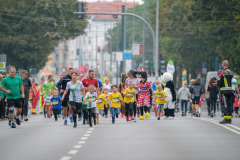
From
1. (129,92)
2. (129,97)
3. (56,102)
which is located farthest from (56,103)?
(129,92)

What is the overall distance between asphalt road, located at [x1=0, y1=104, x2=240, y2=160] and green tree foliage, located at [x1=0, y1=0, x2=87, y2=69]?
40546 mm

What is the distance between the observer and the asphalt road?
40.9 feet

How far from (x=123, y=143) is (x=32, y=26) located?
46.8 m

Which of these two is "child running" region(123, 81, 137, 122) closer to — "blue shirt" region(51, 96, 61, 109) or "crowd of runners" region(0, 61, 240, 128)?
"crowd of runners" region(0, 61, 240, 128)

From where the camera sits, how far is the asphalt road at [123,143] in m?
12.5

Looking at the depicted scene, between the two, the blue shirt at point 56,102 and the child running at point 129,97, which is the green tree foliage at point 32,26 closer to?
the blue shirt at point 56,102

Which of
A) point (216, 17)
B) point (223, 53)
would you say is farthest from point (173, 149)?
point (223, 53)

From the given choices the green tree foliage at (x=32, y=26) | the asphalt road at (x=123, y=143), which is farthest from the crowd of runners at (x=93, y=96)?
the green tree foliage at (x=32, y=26)

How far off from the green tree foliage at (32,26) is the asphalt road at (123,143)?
40.5 metres

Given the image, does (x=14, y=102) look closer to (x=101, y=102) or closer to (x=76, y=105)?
(x=76, y=105)

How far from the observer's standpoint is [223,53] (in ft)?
162

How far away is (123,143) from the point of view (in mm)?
14781

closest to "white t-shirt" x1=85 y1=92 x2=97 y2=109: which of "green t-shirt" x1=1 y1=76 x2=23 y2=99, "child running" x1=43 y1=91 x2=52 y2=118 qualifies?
"green t-shirt" x1=1 y1=76 x2=23 y2=99

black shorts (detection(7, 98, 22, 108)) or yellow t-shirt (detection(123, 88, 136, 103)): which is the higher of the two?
yellow t-shirt (detection(123, 88, 136, 103))
